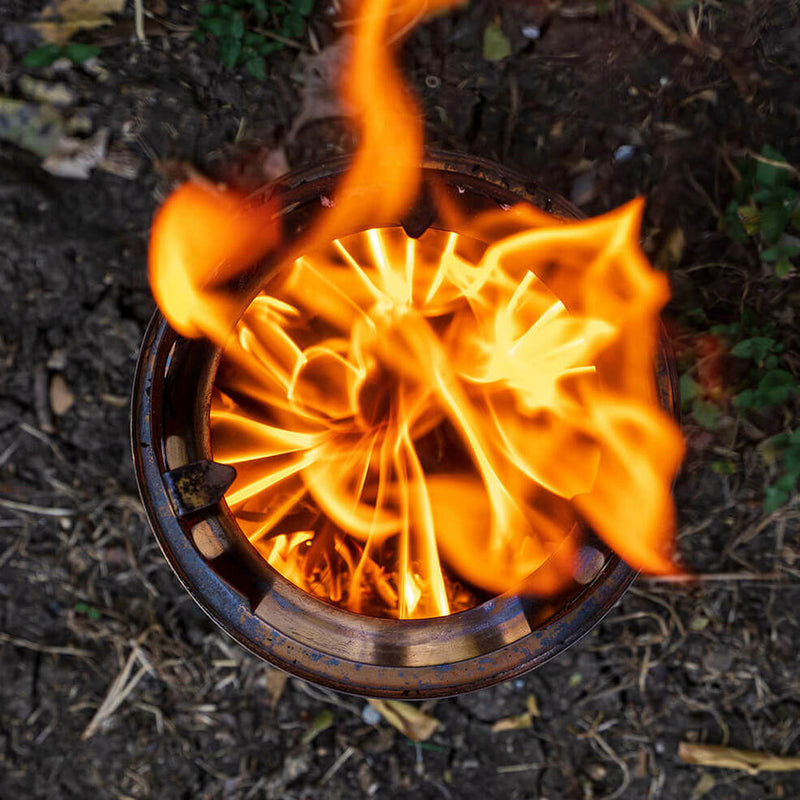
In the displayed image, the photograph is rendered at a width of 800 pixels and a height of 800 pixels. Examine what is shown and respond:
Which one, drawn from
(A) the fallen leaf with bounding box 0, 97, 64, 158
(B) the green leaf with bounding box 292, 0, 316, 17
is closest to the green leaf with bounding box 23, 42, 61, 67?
(A) the fallen leaf with bounding box 0, 97, 64, 158

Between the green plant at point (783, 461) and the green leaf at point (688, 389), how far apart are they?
0.79 ft

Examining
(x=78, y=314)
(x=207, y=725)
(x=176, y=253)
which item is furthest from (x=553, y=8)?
(x=207, y=725)

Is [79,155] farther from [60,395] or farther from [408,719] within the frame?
[408,719]

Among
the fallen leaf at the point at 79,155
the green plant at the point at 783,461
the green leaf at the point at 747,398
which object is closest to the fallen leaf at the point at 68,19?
the fallen leaf at the point at 79,155

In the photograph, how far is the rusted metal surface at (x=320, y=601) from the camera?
151cm

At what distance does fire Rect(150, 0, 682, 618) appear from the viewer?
1.55 metres

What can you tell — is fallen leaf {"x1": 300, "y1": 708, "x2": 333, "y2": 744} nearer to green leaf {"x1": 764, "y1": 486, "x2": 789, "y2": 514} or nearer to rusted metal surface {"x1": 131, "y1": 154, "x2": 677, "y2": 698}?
rusted metal surface {"x1": 131, "y1": 154, "x2": 677, "y2": 698}

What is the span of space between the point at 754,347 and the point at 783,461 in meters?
0.34

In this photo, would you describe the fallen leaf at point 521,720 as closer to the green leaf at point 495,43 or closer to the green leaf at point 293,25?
the green leaf at point 495,43

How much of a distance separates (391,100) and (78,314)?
1080 mm

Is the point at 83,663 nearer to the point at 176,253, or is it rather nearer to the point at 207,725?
the point at 207,725

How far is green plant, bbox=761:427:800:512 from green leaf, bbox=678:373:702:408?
0.24m

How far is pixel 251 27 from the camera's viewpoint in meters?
2.12

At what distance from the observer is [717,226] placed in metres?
2.12
